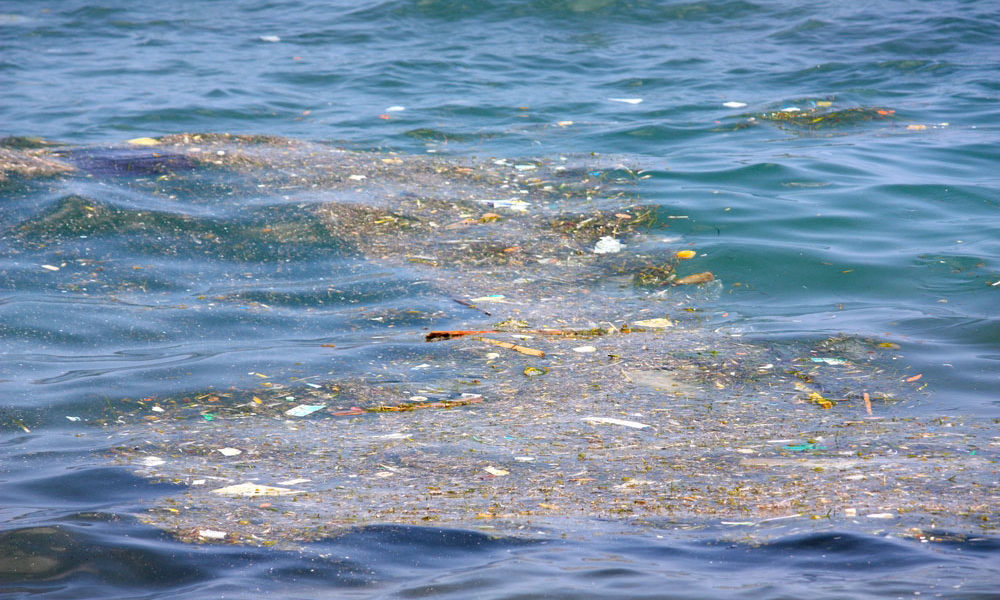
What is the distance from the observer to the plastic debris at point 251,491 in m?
2.96

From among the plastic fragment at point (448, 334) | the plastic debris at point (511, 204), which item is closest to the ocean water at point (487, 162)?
the plastic fragment at point (448, 334)

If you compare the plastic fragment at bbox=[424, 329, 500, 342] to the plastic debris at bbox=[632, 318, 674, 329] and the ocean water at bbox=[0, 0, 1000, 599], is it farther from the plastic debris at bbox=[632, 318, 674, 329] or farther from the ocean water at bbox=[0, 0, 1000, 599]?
the plastic debris at bbox=[632, 318, 674, 329]

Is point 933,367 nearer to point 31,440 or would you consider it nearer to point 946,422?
point 946,422

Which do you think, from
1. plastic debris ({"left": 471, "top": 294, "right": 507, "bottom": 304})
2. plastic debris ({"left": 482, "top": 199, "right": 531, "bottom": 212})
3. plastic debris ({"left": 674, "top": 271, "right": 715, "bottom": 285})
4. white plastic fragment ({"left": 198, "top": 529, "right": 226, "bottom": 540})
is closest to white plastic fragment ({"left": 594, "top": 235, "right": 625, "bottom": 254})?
plastic debris ({"left": 674, "top": 271, "right": 715, "bottom": 285})

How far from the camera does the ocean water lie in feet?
7.90

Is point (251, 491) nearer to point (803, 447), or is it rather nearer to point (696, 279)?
point (803, 447)

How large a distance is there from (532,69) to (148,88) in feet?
15.3

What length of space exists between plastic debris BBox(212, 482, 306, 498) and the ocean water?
0.86ft

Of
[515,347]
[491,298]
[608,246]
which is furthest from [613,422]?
[608,246]

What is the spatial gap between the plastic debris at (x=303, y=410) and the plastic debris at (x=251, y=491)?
72cm

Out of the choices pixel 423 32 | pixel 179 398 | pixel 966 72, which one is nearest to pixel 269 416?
pixel 179 398

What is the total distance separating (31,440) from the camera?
3.42 meters

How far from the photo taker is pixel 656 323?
4.73m

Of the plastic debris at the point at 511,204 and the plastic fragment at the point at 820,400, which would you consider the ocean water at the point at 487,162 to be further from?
the plastic debris at the point at 511,204
